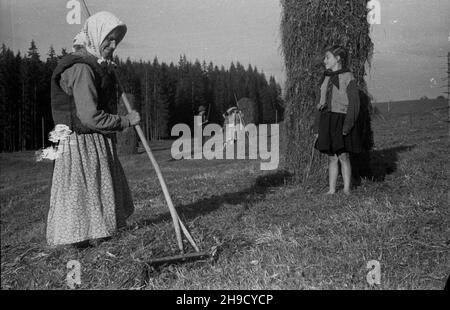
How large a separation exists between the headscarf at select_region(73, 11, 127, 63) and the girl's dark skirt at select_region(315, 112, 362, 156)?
302 cm

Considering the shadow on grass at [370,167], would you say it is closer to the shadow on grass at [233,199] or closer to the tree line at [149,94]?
the shadow on grass at [233,199]

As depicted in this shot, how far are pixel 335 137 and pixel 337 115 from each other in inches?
11.7

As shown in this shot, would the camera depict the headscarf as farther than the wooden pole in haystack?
No

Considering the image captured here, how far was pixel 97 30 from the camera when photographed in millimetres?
3492

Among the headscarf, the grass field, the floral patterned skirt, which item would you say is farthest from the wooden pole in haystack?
the floral patterned skirt

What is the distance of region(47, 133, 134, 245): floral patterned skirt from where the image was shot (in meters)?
3.53

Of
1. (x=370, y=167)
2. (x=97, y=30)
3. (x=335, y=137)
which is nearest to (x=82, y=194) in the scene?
(x=97, y=30)

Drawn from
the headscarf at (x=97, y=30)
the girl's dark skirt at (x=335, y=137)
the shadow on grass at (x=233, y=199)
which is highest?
the headscarf at (x=97, y=30)

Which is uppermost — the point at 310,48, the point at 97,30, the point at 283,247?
the point at 310,48

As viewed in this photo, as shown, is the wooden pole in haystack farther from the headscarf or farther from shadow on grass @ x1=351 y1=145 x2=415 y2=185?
the headscarf

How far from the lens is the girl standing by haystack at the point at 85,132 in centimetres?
343

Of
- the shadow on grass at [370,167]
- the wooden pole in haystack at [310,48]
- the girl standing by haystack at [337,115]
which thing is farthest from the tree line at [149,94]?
the girl standing by haystack at [337,115]

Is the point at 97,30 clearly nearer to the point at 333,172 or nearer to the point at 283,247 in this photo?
the point at 283,247

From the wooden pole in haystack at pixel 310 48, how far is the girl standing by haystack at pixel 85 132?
3.39 meters
